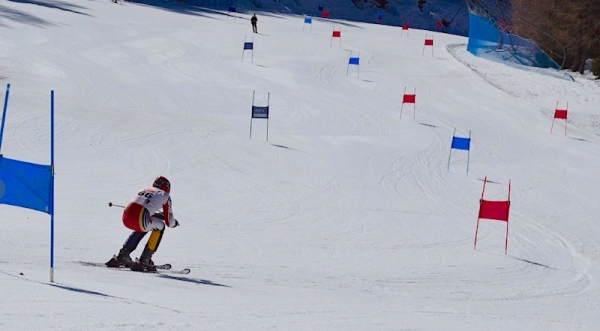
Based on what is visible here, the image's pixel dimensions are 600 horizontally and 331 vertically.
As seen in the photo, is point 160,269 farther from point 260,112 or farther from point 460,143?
point 460,143

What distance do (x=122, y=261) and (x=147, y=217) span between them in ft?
2.57

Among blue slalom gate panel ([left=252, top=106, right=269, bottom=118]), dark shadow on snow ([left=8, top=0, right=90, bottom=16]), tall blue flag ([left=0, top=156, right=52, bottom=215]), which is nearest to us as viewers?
tall blue flag ([left=0, top=156, right=52, bottom=215])

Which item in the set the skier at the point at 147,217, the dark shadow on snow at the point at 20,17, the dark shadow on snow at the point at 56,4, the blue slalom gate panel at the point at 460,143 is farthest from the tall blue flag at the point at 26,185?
the dark shadow on snow at the point at 56,4

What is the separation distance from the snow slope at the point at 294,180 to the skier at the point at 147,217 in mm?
314

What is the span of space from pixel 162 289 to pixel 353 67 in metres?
29.2

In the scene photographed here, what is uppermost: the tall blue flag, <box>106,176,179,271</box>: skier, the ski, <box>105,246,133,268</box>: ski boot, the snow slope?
the tall blue flag

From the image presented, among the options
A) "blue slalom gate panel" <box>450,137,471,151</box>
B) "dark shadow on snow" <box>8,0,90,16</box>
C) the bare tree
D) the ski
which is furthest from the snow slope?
the bare tree

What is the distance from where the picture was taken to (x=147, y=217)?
32.0 ft

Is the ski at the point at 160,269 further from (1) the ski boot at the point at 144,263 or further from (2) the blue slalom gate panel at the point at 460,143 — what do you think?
(2) the blue slalom gate panel at the point at 460,143

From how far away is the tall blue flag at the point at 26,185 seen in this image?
332 inches

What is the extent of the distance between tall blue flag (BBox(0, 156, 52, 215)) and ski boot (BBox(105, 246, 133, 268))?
1835 mm

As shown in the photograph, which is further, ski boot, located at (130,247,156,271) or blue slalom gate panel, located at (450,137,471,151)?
blue slalom gate panel, located at (450,137,471,151)

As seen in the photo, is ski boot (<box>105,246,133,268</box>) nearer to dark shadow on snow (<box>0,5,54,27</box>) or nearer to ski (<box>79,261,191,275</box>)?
ski (<box>79,261,191,275</box>)

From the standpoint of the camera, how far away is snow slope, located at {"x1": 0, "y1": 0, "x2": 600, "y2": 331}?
897 cm
